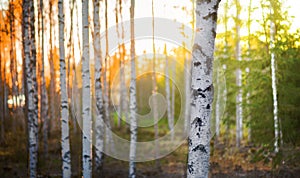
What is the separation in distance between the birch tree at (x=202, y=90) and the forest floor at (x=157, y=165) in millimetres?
7413

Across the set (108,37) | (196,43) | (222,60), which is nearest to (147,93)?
(108,37)

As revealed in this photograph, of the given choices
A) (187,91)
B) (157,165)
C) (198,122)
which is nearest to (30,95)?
(157,165)

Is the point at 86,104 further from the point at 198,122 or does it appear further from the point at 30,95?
the point at 198,122

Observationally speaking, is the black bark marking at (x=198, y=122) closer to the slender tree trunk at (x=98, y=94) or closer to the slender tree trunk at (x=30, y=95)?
the slender tree trunk at (x=98, y=94)

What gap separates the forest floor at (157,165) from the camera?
41.3 feet

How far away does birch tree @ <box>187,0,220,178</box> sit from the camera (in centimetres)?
475

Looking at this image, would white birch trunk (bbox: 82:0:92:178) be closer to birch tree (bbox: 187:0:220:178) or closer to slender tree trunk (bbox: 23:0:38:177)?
slender tree trunk (bbox: 23:0:38:177)

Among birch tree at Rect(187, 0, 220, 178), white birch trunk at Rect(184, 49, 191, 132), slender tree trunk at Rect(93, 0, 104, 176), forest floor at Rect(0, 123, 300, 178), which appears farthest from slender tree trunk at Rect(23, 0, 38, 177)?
white birch trunk at Rect(184, 49, 191, 132)

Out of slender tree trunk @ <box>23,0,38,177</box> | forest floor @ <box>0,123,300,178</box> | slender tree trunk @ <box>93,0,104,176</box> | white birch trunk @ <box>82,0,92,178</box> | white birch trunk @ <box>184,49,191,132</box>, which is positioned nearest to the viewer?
white birch trunk @ <box>82,0,92,178</box>

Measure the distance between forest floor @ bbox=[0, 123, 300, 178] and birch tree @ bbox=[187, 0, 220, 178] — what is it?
24.3ft

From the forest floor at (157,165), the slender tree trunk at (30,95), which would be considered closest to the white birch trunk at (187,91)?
the forest floor at (157,165)

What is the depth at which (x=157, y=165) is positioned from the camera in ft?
52.7

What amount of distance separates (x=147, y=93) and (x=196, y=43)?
143 ft

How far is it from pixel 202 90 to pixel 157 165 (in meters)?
11.8
